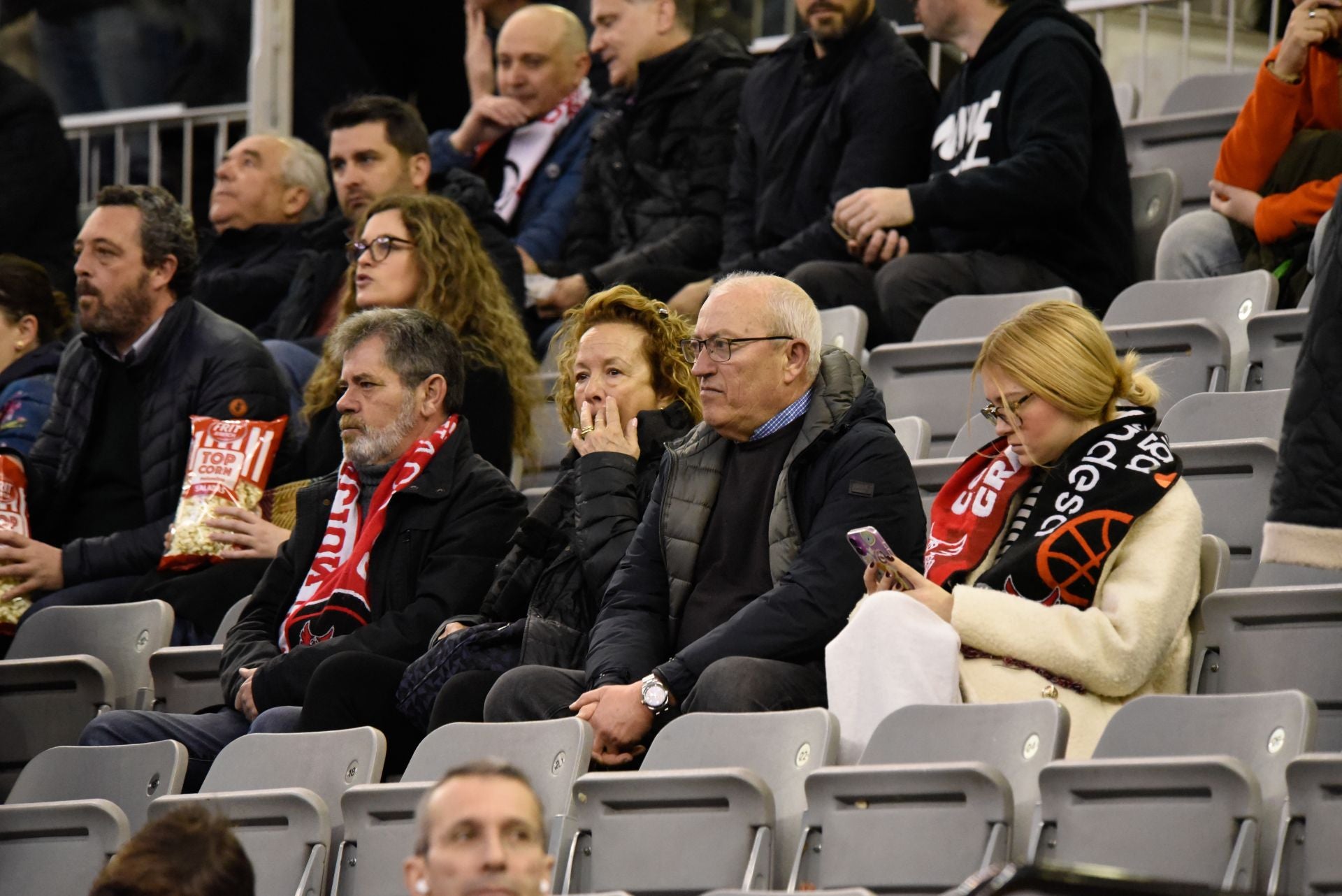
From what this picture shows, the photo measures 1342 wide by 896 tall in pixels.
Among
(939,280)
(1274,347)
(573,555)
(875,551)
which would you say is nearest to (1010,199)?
(939,280)

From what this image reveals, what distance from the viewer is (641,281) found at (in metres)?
5.84

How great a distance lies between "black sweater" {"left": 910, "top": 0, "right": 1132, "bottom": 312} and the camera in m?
5.05

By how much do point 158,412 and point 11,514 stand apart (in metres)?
0.42

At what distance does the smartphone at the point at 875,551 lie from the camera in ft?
10.8

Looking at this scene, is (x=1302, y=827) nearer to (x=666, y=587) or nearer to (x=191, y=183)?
(x=666, y=587)

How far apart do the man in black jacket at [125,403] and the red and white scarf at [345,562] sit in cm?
76

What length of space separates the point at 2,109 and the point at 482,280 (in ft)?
10.1

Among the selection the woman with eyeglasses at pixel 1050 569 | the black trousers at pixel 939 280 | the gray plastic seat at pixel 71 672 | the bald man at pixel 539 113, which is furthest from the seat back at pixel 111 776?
the bald man at pixel 539 113

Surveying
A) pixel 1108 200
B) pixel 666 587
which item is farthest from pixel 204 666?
pixel 1108 200

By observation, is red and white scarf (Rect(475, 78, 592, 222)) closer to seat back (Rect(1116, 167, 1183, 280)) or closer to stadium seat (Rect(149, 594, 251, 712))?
seat back (Rect(1116, 167, 1183, 280))

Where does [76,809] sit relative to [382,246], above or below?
below

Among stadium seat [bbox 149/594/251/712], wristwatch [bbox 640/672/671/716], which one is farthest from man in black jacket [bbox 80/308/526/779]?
wristwatch [bbox 640/672/671/716]

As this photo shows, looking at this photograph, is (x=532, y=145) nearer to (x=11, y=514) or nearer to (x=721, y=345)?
(x=11, y=514)

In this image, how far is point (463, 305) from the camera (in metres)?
5.07
